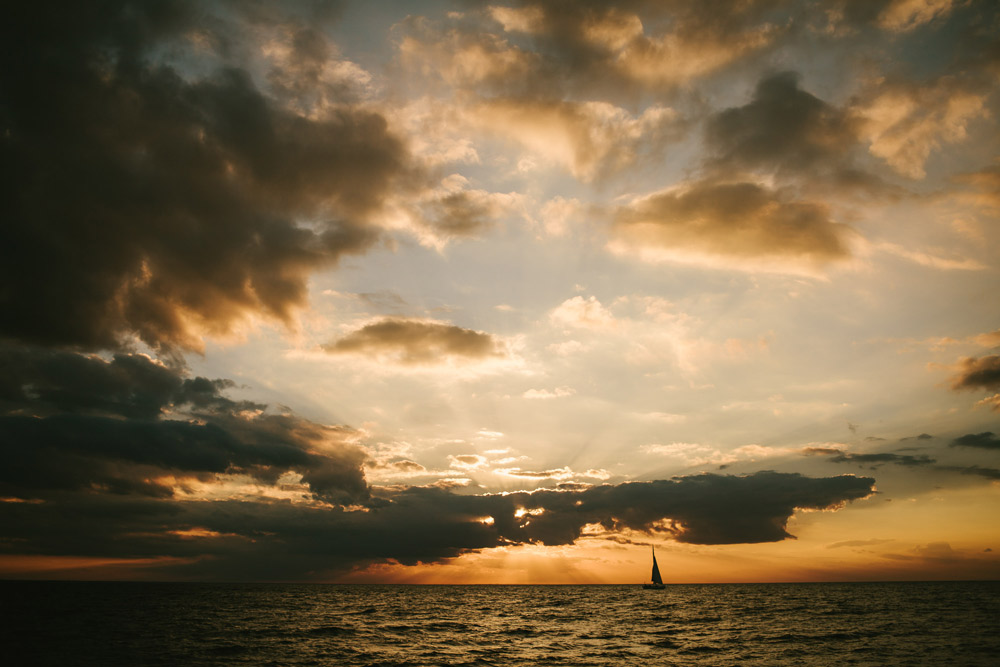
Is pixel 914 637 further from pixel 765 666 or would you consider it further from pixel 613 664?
pixel 613 664

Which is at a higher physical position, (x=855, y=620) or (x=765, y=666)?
(x=765, y=666)

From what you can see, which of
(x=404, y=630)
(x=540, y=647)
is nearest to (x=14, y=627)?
(x=404, y=630)

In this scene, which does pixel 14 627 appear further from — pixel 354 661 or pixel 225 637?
pixel 354 661

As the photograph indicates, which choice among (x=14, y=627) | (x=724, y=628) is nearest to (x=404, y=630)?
(x=724, y=628)

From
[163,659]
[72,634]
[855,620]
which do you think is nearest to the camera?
[163,659]

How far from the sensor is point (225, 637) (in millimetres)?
73125

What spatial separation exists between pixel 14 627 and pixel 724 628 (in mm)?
110546

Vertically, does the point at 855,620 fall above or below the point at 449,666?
below

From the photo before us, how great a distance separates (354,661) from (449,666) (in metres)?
10.6

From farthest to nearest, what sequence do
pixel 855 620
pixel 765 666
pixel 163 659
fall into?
1. pixel 855 620
2. pixel 163 659
3. pixel 765 666

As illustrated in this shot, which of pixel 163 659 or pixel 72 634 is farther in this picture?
pixel 72 634

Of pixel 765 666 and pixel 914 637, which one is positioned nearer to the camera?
pixel 765 666

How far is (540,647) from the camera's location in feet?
Result: 209

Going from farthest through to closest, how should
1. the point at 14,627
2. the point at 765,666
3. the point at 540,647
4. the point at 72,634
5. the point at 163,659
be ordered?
the point at 14,627 < the point at 72,634 < the point at 540,647 < the point at 163,659 < the point at 765,666
